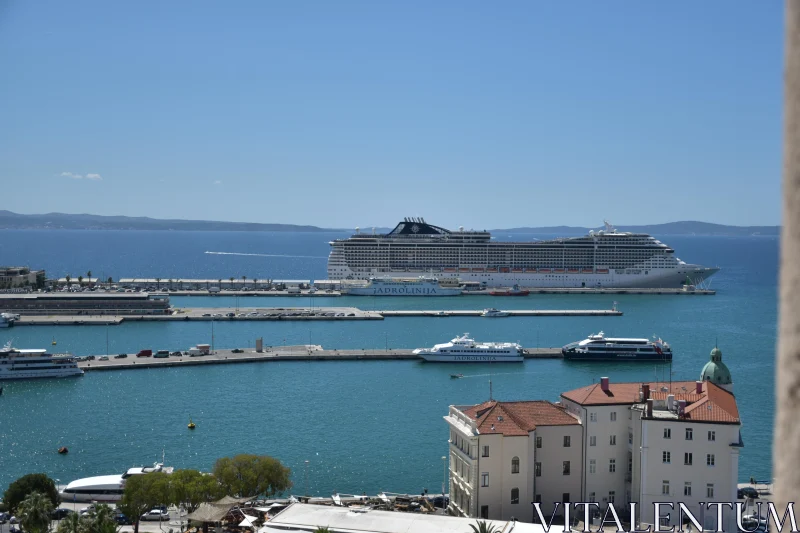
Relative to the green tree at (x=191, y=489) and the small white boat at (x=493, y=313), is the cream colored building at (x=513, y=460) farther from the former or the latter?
the small white boat at (x=493, y=313)

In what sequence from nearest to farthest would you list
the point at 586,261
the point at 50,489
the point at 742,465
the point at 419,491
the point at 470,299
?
Result: the point at 50,489 → the point at 419,491 → the point at 742,465 → the point at 470,299 → the point at 586,261

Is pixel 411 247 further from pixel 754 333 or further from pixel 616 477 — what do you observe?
pixel 616 477

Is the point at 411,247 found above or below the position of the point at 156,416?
above

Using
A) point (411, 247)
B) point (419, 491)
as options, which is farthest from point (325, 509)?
point (411, 247)

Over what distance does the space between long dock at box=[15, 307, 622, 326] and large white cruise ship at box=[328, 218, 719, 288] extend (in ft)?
48.6

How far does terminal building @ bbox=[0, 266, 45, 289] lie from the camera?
213 ft

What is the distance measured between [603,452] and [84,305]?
42.4 m

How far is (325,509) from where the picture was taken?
16844 mm

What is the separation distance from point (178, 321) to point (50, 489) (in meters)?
34.5

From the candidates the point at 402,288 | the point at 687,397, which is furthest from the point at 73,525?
the point at 402,288

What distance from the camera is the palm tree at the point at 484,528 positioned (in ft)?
47.9

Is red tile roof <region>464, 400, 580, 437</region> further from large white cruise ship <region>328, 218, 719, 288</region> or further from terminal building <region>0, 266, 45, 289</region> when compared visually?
terminal building <region>0, 266, 45, 289</region>

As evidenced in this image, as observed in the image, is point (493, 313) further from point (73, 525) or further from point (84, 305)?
point (73, 525)

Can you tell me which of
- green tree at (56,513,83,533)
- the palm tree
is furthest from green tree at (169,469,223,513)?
the palm tree
